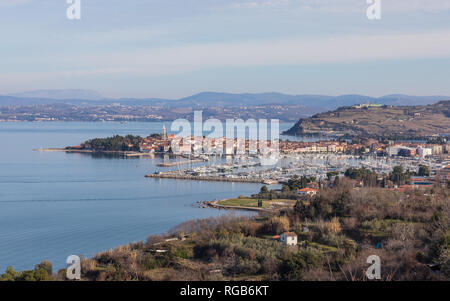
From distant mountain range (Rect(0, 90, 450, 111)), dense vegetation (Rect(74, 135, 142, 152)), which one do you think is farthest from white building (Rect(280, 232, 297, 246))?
distant mountain range (Rect(0, 90, 450, 111))

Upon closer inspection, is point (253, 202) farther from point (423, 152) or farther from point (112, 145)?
point (112, 145)

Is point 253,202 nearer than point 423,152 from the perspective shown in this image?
Yes

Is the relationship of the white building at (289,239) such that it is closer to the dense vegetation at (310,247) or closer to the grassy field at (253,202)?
the dense vegetation at (310,247)

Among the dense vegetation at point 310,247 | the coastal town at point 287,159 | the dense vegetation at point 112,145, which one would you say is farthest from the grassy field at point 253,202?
the dense vegetation at point 112,145

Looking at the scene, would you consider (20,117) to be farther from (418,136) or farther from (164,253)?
(164,253)

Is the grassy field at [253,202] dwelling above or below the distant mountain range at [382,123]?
below

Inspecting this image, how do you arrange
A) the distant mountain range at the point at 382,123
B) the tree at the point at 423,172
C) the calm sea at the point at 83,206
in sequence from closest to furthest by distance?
the calm sea at the point at 83,206 → the tree at the point at 423,172 → the distant mountain range at the point at 382,123

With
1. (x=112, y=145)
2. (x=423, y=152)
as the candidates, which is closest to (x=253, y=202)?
(x=423, y=152)
